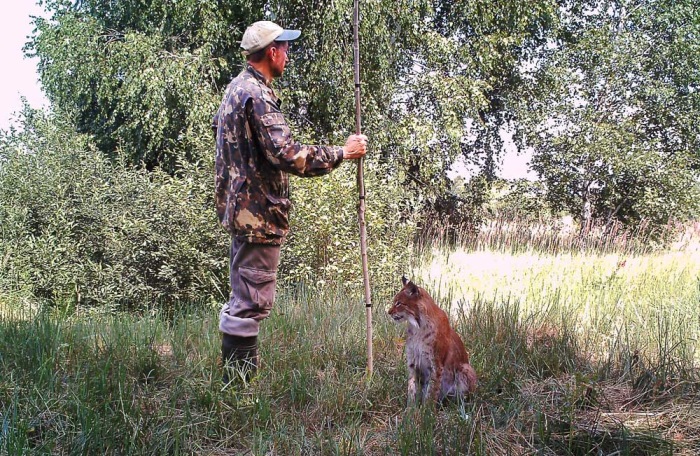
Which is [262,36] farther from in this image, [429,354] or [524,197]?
[524,197]

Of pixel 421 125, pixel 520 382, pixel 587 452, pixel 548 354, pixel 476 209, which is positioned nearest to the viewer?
pixel 587 452

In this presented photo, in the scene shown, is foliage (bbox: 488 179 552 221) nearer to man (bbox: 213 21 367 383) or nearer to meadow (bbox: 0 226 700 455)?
meadow (bbox: 0 226 700 455)

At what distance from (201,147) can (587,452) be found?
25.7ft

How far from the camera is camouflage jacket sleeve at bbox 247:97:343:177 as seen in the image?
11.9ft

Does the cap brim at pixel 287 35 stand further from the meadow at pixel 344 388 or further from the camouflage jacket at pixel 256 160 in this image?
the meadow at pixel 344 388

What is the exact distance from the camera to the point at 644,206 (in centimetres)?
1683

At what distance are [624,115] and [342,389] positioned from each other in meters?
16.3

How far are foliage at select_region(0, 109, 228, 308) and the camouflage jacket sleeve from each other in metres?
5.27

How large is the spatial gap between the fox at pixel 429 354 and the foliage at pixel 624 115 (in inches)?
547

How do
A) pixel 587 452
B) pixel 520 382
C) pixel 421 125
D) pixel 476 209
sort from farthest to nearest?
1. pixel 476 209
2. pixel 421 125
3. pixel 520 382
4. pixel 587 452

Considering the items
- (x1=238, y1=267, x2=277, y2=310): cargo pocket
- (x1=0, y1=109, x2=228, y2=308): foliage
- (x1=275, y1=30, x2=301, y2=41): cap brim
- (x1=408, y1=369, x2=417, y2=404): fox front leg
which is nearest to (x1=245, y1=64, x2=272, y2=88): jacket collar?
(x1=275, y1=30, x2=301, y2=41): cap brim

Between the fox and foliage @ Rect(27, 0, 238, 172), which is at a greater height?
foliage @ Rect(27, 0, 238, 172)

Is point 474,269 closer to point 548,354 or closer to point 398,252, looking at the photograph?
point 398,252

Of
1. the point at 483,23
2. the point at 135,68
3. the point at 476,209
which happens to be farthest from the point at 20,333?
the point at 476,209
